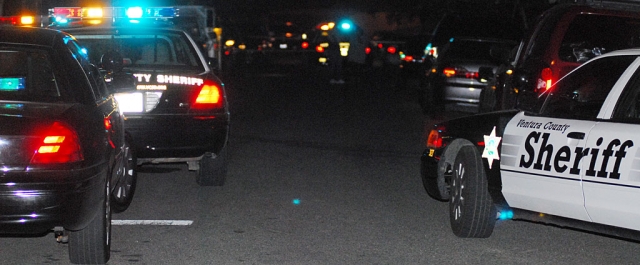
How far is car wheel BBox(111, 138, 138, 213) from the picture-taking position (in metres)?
8.12

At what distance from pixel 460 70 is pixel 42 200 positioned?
1151 centimetres

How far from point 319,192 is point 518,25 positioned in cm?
1004

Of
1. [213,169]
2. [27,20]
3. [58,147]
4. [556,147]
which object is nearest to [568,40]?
[213,169]

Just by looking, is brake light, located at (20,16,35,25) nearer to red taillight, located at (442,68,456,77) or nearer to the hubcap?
red taillight, located at (442,68,456,77)

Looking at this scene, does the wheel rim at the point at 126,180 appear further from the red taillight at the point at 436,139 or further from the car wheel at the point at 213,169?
the red taillight at the point at 436,139

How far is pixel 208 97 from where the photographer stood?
878 cm

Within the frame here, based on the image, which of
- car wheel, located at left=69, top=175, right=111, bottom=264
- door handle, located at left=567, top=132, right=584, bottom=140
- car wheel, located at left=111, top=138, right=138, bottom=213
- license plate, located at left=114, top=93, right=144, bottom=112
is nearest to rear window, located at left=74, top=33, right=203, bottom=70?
license plate, located at left=114, top=93, right=144, bottom=112

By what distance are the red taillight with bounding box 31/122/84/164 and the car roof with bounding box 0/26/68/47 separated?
2.98 ft

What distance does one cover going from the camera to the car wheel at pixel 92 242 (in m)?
6.06

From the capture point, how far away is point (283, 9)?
51.0 meters

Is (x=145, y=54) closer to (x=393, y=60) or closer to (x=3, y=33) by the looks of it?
(x=3, y=33)

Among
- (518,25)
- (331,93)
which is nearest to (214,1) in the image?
(331,93)

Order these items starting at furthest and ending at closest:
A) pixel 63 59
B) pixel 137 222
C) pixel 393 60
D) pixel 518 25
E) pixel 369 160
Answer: pixel 393 60 → pixel 518 25 → pixel 369 160 → pixel 137 222 → pixel 63 59

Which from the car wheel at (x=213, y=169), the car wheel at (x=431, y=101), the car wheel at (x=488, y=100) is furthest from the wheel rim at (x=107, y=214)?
the car wheel at (x=431, y=101)
